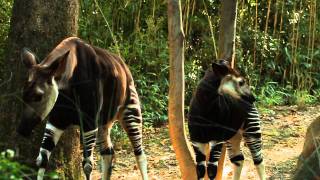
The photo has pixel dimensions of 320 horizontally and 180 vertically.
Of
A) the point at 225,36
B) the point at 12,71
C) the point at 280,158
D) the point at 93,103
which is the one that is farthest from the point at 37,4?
the point at 280,158

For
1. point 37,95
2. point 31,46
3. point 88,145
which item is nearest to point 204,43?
point 31,46

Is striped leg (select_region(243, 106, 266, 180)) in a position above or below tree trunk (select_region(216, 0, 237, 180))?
below

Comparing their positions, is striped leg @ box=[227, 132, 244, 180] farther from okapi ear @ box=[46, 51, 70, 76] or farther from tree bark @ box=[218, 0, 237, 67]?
okapi ear @ box=[46, 51, 70, 76]

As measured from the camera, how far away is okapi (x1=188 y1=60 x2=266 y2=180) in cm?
480

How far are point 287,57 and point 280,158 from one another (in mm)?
3579

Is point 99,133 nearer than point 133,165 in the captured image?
Yes

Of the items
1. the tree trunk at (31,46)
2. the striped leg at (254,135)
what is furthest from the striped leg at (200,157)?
the tree trunk at (31,46)

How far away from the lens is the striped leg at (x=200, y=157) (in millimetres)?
4973

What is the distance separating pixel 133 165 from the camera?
6.58 m

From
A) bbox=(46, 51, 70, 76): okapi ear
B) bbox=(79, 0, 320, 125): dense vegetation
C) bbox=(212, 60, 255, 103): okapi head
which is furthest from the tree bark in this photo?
bbox=(79, 0, 320, 125): dense vegetation

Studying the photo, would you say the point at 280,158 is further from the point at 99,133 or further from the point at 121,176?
the point at 99,133

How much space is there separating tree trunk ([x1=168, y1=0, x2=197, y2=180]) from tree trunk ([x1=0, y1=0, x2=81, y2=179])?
788mm

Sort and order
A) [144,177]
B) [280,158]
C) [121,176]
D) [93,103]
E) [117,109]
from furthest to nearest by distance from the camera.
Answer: [280,158] → [121,176] → [144,177] → [117,109] → [93,103]

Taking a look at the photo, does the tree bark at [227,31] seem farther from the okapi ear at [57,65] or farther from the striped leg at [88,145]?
the okapi ear at [57,65]
